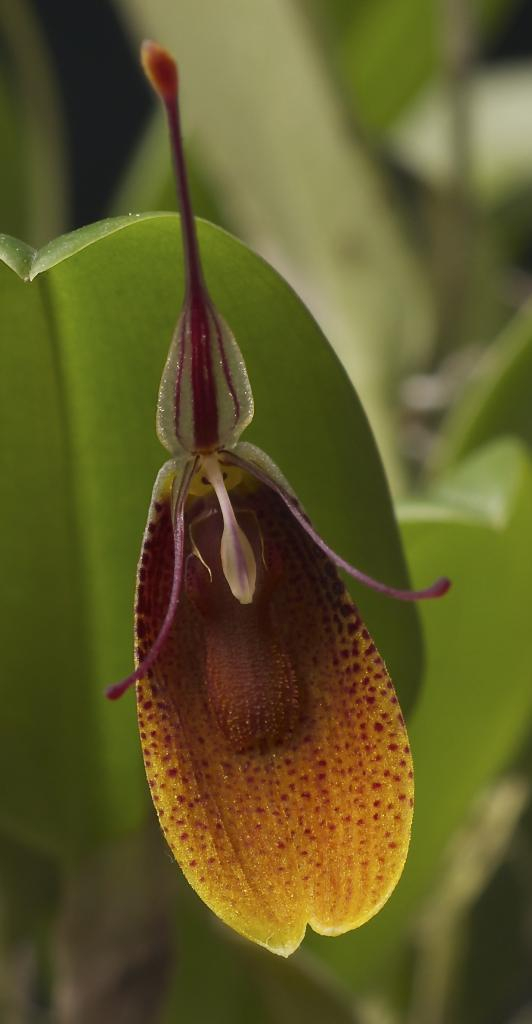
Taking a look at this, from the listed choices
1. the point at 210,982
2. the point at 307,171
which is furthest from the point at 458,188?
the point at 210,982

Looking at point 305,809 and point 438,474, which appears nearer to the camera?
point 305,809

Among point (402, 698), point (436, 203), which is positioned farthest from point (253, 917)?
point (436, 203)

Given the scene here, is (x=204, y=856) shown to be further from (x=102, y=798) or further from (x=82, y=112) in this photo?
(x=82, y=112)

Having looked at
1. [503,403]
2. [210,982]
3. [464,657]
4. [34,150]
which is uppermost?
[34,150]

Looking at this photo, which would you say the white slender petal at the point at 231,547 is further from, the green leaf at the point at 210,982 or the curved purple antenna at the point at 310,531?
the green leaf at the point at 210,982

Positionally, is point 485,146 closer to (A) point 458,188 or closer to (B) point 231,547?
(A) point 458,188

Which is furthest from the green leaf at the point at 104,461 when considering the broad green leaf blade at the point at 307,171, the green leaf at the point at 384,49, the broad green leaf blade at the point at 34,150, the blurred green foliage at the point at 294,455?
the green leaf at the point at 384,49
